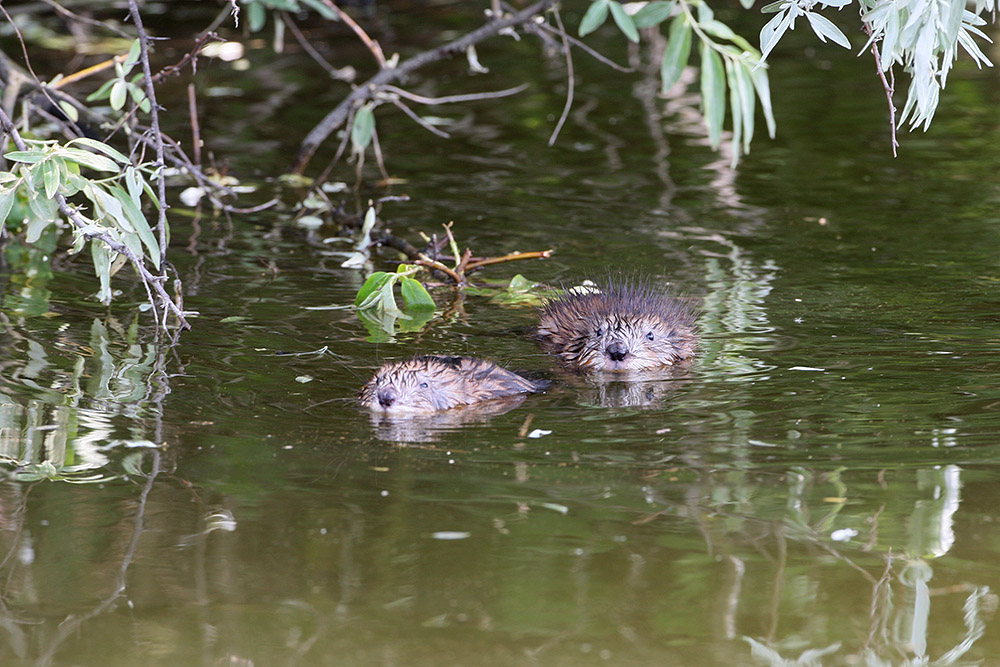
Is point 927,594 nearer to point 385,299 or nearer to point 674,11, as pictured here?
point 385,299

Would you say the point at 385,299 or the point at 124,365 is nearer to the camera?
the point at 124,365

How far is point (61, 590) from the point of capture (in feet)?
13.3

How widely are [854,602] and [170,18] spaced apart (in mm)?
15837

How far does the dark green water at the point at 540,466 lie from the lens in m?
3.85

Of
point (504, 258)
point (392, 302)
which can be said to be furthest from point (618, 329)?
point (504, 258)

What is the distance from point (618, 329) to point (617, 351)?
7.7 inches

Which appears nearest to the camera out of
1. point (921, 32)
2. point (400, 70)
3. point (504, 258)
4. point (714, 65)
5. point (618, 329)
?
point (921, 32)

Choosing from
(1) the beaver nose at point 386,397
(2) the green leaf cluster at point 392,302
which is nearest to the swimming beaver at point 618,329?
(2) the green leaf cluster at point 392,302

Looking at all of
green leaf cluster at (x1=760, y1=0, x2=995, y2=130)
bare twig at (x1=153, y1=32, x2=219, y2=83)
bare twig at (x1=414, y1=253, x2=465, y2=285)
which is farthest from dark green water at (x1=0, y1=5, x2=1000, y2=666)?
green leaf cluster at (x1=760, y1=0, x2=995, y2=130)

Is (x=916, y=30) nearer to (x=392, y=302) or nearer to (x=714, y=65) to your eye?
(x=714, y=65)

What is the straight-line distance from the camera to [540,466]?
4.94 metres

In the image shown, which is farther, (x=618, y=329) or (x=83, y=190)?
(x=618, y=329)

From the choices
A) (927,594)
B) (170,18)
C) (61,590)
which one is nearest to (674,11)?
(927,594)

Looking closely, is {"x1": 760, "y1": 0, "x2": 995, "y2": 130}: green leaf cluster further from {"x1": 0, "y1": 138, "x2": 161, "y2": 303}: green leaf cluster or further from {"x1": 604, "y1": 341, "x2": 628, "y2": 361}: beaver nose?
{"x1": 0, "y1": 138, "x2": 161, "y2": 303}: green leaf cluster
